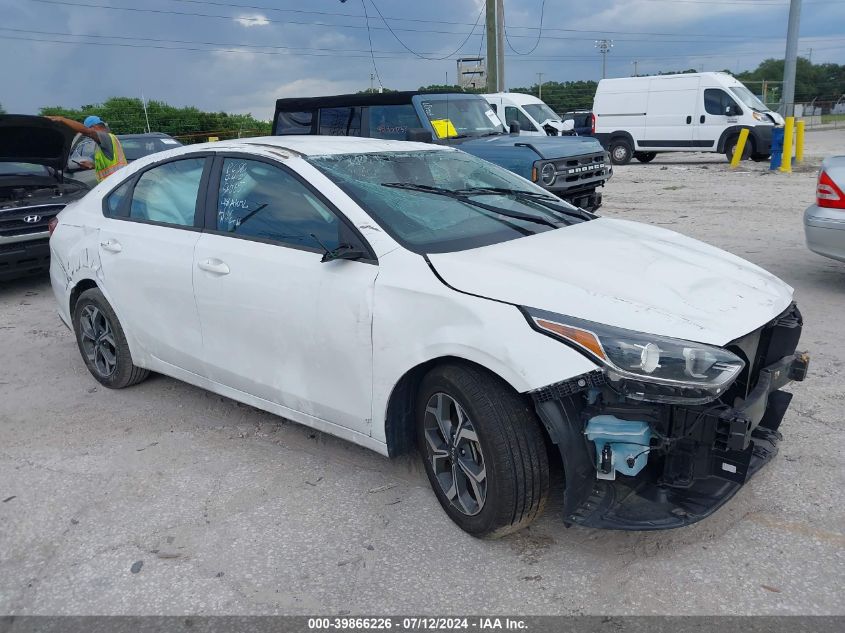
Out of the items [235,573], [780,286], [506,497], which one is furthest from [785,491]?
[235,573]

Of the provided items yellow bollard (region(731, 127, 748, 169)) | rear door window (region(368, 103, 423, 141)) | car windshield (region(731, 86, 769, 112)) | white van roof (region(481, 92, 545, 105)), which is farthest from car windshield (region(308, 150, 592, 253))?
car windshield (region(731, 86, 769, 112))

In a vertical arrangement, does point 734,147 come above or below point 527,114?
below

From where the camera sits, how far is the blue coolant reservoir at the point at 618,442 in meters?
2.65

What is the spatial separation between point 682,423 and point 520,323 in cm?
70

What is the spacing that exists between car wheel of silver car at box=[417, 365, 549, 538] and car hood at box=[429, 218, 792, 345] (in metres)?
0.39

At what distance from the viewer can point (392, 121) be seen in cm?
928

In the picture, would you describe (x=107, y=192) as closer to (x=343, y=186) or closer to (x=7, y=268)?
(x=343, y=186)

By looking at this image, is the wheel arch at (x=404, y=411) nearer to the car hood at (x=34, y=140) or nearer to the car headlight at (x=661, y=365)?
the car headlight at (x=661, y=365)

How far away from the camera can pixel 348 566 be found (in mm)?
2943

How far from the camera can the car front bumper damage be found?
8.75 feet

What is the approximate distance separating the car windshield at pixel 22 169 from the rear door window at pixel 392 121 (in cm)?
391

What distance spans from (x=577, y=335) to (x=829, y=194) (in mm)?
4622

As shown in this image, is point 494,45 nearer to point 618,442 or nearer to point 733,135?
point 733,135

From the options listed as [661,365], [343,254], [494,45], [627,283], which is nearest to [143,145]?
[494,45]
